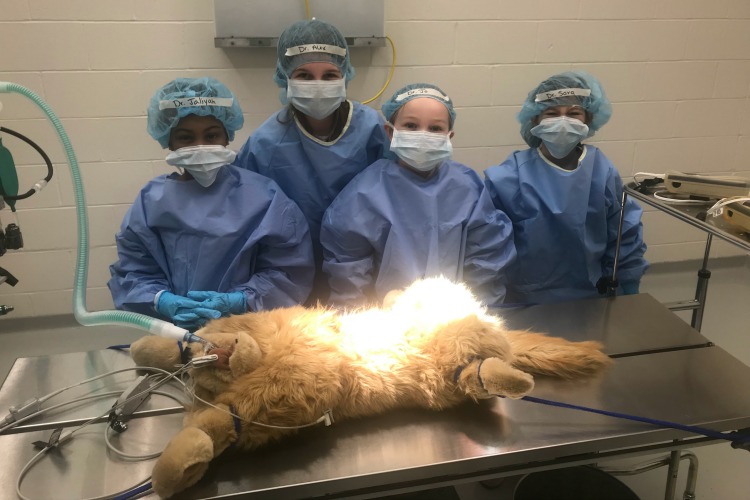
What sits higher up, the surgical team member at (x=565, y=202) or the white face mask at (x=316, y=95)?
the white face mask at (x=316, y=95)

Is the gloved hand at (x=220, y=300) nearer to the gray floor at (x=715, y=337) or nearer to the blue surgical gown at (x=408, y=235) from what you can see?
the blue surgical gown at (x=408, y=235)

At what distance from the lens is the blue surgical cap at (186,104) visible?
157 centimetres

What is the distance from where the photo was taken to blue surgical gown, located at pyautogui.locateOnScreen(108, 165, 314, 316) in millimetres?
1570

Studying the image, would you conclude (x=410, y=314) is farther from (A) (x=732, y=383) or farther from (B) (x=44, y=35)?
(B) (x=44, y=35)

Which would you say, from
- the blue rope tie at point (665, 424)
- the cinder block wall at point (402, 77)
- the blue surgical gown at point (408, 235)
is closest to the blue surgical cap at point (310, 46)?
the blue surgical gown at point (408, 235)

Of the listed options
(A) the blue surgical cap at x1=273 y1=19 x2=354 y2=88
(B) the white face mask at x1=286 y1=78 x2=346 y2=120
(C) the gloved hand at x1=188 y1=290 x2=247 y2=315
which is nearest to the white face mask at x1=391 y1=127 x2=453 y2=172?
(B) the white face mask at x1=286 y1=78 x2=346 y2=120

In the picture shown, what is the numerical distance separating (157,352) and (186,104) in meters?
0.77

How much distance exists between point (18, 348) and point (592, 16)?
310 centimetres

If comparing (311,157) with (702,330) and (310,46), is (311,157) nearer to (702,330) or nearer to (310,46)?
(310,46)

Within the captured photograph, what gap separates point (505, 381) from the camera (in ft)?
3.33

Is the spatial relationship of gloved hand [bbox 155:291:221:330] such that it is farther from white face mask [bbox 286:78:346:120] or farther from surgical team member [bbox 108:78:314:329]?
white face mask [bbox 286:78:346:120]

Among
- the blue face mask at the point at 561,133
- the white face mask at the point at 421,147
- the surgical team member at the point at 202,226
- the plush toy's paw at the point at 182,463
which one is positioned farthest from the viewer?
the blue face mask at the point at 561,133

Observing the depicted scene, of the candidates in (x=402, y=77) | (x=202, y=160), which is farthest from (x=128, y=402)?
(x=402, y=77)

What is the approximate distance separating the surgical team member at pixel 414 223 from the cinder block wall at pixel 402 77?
2.58 feet
